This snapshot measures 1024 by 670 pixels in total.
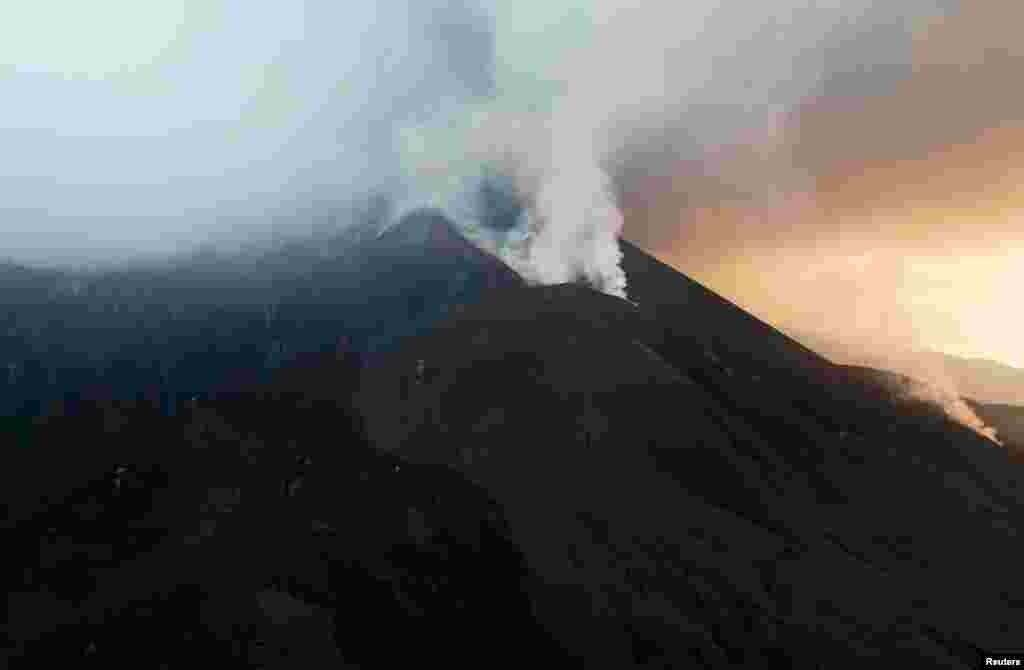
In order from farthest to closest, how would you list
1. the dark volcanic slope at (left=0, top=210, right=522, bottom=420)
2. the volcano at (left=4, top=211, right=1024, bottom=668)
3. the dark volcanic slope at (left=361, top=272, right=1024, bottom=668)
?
1. the dark volcanic slope at (left=0, top=210, right=522, bottom=420)
2. the dark volcanic slope at (left=361, top=272, right=1024, bottom=668)
3. the volcano at (left=4, top=211, right=1024, bottom=668)

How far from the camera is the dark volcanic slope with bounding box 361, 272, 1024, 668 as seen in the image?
164 feet

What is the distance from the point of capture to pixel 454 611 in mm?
47375

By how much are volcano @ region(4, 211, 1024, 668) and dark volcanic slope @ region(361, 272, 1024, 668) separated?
24 cm

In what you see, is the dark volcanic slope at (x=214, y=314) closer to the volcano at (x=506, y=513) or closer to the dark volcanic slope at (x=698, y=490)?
the volcano at (x=506, y=513)

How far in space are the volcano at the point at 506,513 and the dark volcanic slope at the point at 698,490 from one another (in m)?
0.24

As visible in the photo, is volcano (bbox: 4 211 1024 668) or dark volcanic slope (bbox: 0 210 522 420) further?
dark volcanic slope (bbox: 0 210 522 420)

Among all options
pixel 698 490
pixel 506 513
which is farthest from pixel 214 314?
pixel 698 490

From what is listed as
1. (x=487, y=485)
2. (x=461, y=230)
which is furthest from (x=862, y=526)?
(x=461, y=230)

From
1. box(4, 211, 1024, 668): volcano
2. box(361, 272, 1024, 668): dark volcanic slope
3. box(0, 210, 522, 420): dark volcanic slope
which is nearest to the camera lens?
box(4, 211, 1024, 668): volcano

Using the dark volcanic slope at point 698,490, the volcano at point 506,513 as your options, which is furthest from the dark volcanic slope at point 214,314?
the dark volcanic slope at point 698,490

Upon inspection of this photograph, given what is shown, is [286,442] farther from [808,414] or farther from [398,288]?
[808,414]

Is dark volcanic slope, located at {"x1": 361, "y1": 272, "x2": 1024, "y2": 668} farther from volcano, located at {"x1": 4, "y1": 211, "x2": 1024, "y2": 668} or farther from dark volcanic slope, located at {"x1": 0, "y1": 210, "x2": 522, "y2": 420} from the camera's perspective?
dark volcanic slope, located at {"x1": 0, "y1": 210, "x2": 522, "y2": 420}

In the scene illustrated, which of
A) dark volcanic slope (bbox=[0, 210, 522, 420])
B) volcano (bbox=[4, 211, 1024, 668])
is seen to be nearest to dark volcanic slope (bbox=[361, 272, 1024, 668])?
volcano (bbox=[4, 211, 1024, 668])

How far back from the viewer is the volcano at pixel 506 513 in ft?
151
